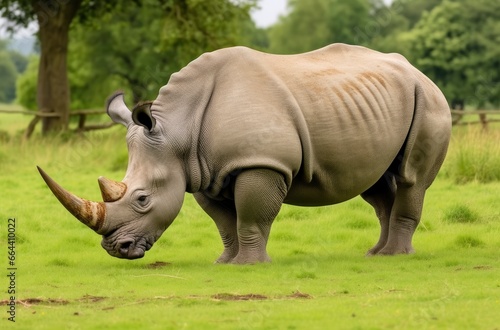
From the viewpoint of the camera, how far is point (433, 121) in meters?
11.3

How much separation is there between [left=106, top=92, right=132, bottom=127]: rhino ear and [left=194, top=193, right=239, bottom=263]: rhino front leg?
3.06ft

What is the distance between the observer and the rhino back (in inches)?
404

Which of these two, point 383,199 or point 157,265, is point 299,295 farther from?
point 383,199

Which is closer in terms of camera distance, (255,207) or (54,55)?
(255,207)

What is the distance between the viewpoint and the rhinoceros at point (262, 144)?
401 inches

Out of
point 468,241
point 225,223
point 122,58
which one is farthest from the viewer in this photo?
point 122,58

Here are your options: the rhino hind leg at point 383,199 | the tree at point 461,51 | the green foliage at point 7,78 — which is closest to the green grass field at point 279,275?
the rhino hind leg at point 383,199

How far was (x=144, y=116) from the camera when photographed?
1023cm

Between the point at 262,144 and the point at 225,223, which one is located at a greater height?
the point at 262,144

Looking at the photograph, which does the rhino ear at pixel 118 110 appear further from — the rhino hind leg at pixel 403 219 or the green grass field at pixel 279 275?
the rhino hind leg at pixel 403 219

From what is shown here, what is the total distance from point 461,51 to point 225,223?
5356 centimetres

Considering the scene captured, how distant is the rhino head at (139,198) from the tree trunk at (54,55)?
17.9 m

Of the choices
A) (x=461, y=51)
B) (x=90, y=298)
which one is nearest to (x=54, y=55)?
(x=90, y=298)

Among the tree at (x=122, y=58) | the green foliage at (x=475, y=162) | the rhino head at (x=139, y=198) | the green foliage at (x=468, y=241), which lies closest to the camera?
the rhino head at (x=139, y=198)
